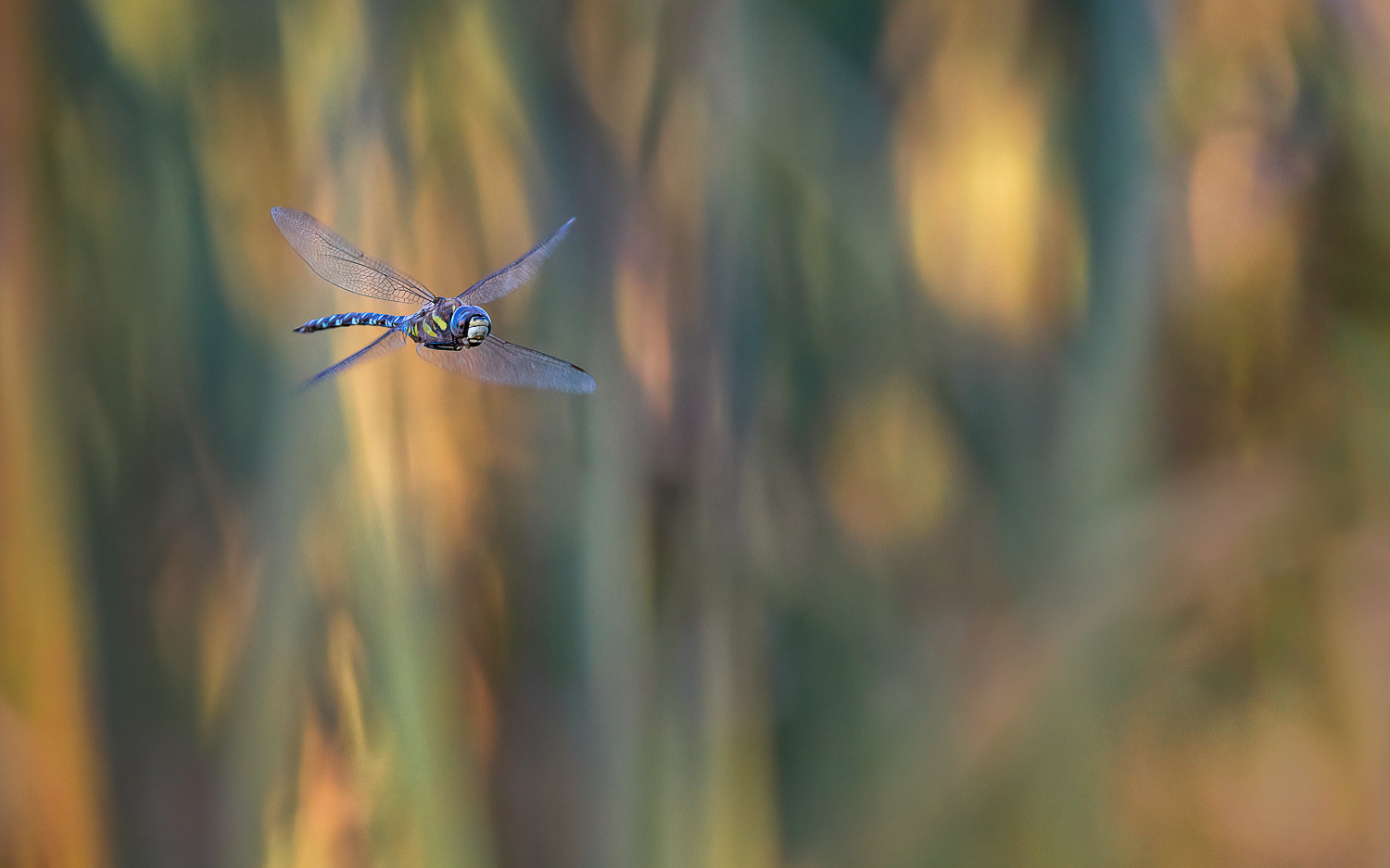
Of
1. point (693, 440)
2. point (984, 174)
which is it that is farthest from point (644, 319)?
point (984, 174)

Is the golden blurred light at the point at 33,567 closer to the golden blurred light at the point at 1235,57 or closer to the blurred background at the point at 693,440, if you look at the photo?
the blurred background at the point at 693,440

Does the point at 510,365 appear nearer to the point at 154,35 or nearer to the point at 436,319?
the point at 436,319

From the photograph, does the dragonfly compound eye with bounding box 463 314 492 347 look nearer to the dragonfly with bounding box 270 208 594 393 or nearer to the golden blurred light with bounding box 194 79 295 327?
the dragonfly with bounding box 270 208 594 393

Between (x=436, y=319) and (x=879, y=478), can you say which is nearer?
(x=436, y=319)

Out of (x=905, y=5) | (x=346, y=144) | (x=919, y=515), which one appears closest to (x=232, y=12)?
(x=346, y=144)

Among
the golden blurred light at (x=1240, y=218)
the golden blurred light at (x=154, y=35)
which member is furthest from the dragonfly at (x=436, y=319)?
the golden blurred light at (x=1240, y=218)
